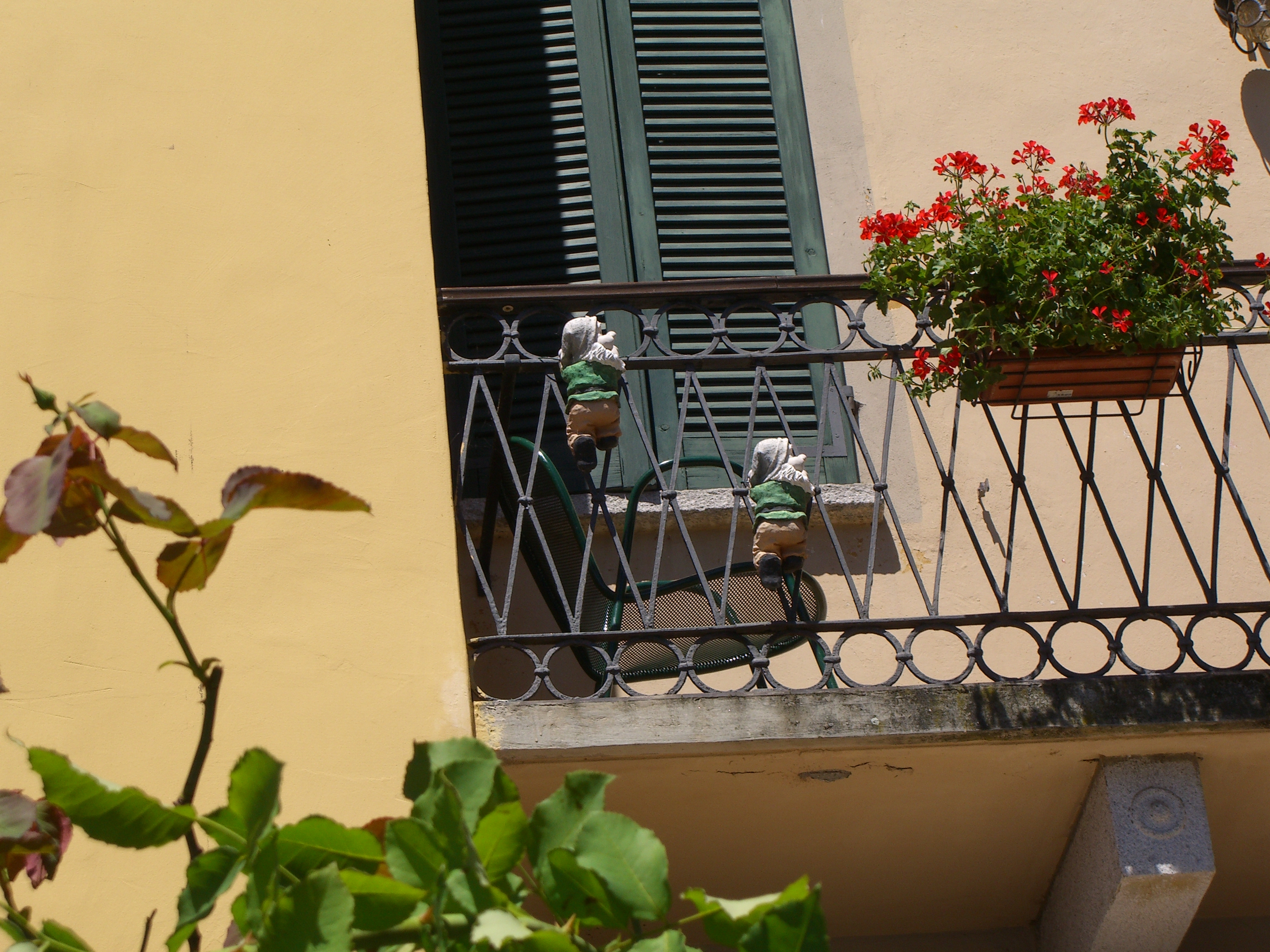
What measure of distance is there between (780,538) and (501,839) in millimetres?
1909

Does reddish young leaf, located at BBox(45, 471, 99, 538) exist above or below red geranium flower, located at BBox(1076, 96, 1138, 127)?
below

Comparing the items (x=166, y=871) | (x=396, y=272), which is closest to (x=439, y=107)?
(x=396, y=272)

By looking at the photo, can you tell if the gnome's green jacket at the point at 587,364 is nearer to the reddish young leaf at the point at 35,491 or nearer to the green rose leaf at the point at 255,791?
the reddish young leaf at the point at 35,491

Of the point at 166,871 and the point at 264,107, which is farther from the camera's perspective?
the point at 264,107

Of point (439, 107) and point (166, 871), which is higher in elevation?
point (439, 107)

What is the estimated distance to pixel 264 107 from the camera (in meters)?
3.85

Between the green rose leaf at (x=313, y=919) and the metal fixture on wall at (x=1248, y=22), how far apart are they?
526 centimetres

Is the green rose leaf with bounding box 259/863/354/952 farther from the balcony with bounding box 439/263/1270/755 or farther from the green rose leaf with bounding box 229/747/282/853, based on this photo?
the balcony with bounding box 439/263/1270/755

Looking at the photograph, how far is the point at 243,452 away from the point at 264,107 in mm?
954

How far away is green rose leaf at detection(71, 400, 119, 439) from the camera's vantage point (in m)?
2.00

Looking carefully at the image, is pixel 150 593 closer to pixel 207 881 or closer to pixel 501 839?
pixel 207 881

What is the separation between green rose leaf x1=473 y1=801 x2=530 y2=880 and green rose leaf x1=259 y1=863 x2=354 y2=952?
0.17 meters

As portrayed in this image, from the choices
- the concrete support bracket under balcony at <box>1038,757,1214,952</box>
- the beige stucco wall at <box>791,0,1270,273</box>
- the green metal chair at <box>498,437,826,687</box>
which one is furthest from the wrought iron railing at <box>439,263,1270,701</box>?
the beige stucco wall at <box>791,0,1270,273</box>

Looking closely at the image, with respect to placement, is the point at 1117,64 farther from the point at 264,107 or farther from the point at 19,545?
the point at 19,545
